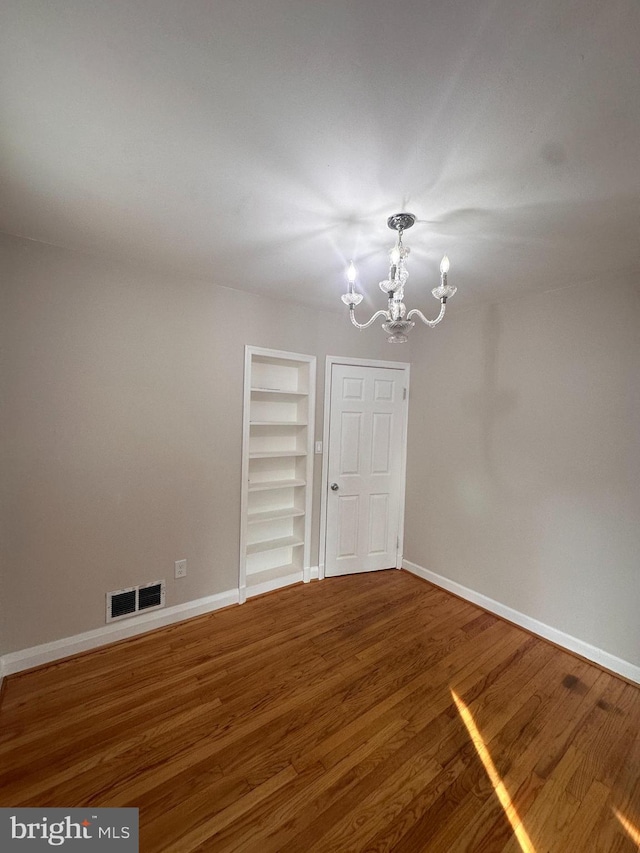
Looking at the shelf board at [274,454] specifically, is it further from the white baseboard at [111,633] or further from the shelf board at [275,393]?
the white baseboard at [111,633]

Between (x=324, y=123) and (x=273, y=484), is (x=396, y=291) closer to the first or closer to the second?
(x=324, y=123)

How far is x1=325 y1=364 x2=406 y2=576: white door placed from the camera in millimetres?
3227

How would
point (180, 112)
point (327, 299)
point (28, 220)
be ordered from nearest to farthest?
1. point (180, 112)
2. point (28, 220)
3. point (327, 299)

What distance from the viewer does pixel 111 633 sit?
225 centimetres

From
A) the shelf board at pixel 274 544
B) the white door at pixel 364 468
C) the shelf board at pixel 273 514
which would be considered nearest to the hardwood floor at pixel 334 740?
the shelf board at pixel 274 544

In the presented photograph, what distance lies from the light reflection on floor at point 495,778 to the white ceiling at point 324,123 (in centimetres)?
250

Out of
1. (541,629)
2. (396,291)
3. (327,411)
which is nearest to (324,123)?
(396,291)

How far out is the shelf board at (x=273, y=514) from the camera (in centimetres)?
289

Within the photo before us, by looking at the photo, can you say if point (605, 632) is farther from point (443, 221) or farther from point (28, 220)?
point (28, 220)

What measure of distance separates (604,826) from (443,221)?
8.59 feet

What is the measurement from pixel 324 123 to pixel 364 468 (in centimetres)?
269

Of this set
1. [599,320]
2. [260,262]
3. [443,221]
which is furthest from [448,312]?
[260,262]

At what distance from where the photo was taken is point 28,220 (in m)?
1.75

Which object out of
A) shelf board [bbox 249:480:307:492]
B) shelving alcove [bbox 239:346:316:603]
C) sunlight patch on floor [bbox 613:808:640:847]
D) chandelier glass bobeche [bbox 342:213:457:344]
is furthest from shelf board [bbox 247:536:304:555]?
sunlight patch on floor [bbox 613:808:640:847]
